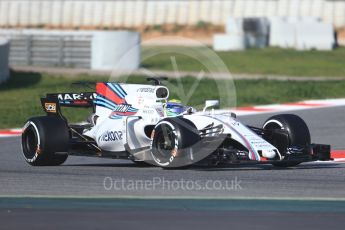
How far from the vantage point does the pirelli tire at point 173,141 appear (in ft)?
43.2

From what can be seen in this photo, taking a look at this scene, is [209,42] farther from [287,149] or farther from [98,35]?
[287,149]

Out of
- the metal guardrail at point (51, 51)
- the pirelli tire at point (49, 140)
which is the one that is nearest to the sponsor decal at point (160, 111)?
the pirelli tire at point (49, 140)

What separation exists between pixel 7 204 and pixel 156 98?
429 cm

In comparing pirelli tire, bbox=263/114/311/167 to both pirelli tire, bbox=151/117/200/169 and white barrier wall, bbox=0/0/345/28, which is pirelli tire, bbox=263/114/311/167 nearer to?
pirelli tire, bbox=151/117/200/169

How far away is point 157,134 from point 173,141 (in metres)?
0.36

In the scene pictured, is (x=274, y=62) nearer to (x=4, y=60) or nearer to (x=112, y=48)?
(x=112, y=48)

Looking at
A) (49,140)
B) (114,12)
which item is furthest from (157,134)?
(114,12)

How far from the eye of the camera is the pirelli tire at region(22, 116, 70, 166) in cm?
1436

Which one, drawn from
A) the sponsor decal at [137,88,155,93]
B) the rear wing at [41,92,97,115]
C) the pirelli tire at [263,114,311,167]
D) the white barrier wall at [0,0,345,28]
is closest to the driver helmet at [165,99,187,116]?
the sponsor decal at [137,88,155,93]

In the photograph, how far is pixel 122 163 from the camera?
15758 millimetres

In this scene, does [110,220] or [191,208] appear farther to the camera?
[191,208]

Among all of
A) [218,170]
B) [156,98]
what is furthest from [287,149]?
[156,98]

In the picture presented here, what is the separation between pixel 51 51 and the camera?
119ft

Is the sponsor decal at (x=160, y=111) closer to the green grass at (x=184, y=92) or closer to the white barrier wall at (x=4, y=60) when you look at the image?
the green grass at (x=184, y=92)
